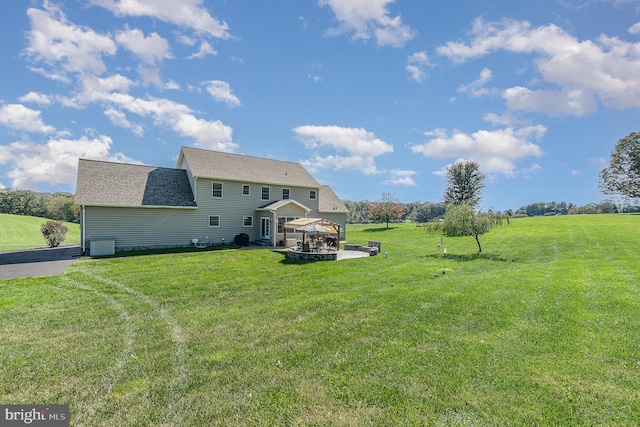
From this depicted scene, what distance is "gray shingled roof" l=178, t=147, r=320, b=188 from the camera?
2252 centimetres

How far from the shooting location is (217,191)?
22.5 meters

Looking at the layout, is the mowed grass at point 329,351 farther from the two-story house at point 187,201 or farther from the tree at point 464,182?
the tree at point 464,182

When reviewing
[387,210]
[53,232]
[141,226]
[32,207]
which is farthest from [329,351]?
[32,207]

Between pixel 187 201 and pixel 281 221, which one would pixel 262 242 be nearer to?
pixel 281 221

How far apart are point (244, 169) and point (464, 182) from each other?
39.0 meters

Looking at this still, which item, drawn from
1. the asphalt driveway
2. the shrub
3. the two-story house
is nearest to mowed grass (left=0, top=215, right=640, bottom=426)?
the asphalt driveway

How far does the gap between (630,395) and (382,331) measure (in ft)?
11.9

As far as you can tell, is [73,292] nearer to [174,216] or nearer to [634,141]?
[174,216]

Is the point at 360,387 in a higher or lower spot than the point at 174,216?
lower

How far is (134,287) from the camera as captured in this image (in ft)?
33.3

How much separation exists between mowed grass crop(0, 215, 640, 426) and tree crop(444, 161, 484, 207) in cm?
4078

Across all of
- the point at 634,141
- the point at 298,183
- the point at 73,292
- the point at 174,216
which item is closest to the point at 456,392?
the point at 73,292

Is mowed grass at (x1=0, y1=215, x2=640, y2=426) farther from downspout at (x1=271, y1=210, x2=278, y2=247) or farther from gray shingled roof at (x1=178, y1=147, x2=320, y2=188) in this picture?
gray shingled roof at (x1=178, y1=147, x2=320, y2=188)

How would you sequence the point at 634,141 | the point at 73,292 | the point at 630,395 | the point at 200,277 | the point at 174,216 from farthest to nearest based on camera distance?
the point at 634,141
the point at 174,216
the point at 200,277
the point at 73,292
the point at 630,395
